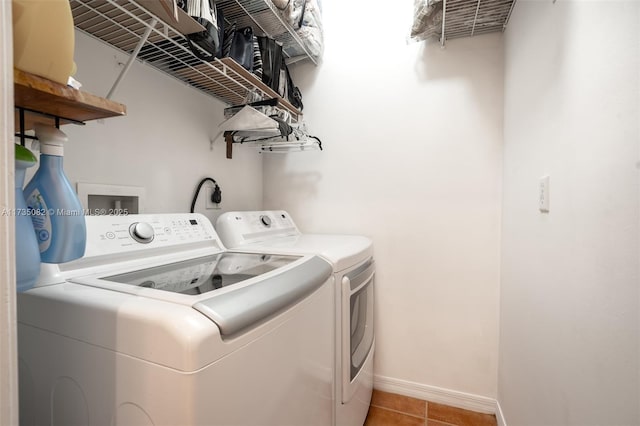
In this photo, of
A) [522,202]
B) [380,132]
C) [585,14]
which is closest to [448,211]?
[522,202]

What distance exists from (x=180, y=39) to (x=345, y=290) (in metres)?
1.16

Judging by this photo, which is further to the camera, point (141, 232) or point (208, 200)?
point (208, 200)

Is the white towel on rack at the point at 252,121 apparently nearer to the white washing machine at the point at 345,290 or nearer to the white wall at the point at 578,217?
the white washing machine at the point at 345,290

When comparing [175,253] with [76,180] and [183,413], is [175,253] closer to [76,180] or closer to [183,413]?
[76,180]

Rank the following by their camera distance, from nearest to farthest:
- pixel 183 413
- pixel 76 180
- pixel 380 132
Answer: pixel 183 413 < pixel 76 180 < pixel 380 132

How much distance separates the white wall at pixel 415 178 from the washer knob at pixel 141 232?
1.13 metres

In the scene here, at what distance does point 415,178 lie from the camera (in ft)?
5.74

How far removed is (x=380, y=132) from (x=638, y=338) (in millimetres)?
1523

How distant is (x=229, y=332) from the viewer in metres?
0.53

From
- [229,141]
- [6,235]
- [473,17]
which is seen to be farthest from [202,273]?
[473,17]

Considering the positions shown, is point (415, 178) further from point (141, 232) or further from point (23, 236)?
point (23, 236)

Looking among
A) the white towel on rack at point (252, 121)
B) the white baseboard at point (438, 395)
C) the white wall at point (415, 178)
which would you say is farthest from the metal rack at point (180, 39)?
the white baseboard at point (438, 395)

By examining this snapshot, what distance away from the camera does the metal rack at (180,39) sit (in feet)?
2.97

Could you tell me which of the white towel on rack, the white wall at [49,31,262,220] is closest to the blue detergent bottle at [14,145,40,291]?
the white wall at [49,31,262,220]
